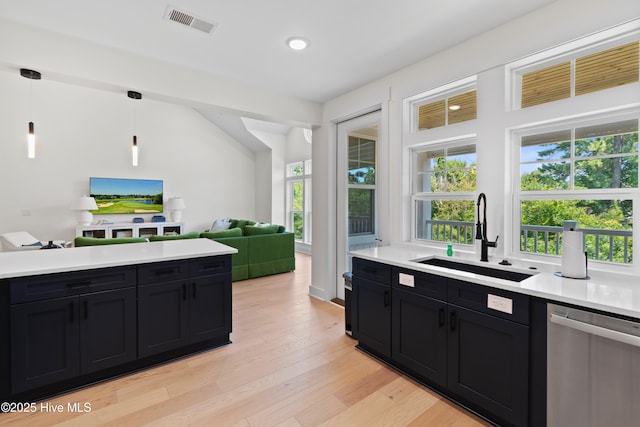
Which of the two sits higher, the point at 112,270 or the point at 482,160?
the point at 482,160

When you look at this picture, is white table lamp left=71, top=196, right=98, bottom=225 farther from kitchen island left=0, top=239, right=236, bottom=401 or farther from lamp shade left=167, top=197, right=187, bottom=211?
kitchen island left=0, top=239, right=236, bottom=401

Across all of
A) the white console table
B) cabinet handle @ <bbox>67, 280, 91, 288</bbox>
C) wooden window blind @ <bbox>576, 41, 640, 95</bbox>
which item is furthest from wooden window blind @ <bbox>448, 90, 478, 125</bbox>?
the white console table

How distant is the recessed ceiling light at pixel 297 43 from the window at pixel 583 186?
1.94 meters

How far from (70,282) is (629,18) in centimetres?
394

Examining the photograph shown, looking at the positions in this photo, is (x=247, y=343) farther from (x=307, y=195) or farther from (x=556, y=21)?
(x=307, y=195)

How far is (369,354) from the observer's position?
267 centimetres

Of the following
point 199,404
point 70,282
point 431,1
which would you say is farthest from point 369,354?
point 431,1

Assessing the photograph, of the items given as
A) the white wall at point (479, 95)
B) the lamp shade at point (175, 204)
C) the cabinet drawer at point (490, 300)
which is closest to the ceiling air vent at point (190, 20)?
the white wall at point (479, 95)

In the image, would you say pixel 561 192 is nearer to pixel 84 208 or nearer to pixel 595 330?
pixel 595 330

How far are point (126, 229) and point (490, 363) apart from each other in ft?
25.2

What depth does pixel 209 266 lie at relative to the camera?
2.68 meters

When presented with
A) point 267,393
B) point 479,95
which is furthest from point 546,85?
point 267,393

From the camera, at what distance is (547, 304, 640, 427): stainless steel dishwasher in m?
1.34

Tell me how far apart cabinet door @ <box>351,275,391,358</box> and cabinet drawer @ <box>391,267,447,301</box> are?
5.6 inches
